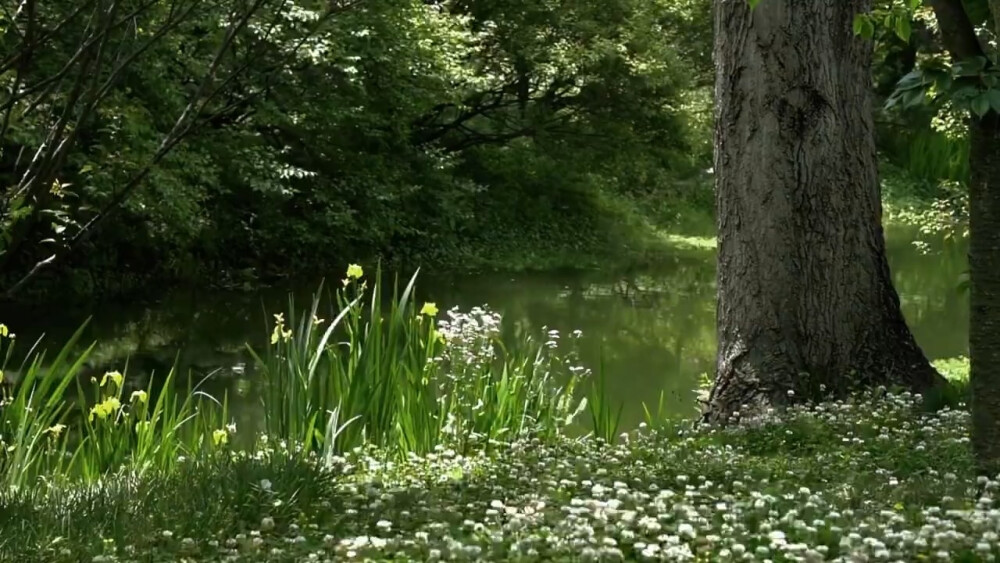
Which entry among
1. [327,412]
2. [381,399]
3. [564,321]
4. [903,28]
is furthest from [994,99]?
[564,321]

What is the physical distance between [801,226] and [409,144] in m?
13.0

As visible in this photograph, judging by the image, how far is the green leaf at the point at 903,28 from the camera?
388cm

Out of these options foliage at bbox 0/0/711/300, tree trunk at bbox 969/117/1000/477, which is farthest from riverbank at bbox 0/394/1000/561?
foliage at bbox 0/0/711/300

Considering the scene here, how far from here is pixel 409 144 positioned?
18.6m

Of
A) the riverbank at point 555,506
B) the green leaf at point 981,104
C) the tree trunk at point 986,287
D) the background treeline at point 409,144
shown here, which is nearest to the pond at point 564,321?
the background treeline at point 409,144

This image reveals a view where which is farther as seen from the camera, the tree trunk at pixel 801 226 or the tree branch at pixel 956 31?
the tree trunk at pixel 801 226

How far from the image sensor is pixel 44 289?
13617mm

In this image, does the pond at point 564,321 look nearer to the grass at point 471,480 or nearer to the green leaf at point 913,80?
the grass at point 471,480

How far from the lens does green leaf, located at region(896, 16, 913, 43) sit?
3.88 meters

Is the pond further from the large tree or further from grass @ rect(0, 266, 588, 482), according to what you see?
the large tree

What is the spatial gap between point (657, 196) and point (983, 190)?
21082 mm

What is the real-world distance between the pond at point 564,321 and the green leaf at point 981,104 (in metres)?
5.39

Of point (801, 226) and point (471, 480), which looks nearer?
point (471, 480)

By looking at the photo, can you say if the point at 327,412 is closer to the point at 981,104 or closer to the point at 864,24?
the point at 864,24
